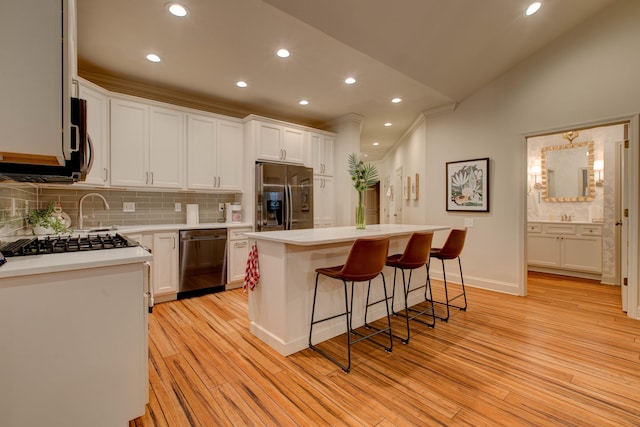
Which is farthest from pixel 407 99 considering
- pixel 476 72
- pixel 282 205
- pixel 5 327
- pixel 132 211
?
pixel 5 327

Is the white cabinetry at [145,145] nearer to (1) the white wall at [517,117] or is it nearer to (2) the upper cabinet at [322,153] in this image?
(2) the upper cabinet at [322,153]

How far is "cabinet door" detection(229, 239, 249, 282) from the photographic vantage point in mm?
3965

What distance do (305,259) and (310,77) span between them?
2.41 m

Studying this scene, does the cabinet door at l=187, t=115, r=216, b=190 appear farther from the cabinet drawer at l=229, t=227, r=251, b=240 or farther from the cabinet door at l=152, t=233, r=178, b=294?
the cabinet door at l=152, t=233, r=178, b=294

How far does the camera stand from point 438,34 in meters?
3.04

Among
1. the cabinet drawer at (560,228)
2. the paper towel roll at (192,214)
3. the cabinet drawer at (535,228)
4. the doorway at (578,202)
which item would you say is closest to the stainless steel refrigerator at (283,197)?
the paper towel roll at (192,214)

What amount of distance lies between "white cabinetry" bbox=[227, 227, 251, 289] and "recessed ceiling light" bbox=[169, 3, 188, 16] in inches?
95.6

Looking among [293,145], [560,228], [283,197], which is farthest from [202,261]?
[560,228]

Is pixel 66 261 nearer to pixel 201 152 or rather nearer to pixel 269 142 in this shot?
pixel 201 152

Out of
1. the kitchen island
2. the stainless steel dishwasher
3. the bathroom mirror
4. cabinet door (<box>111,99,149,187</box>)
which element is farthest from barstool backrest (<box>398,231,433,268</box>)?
the bathroom mirror

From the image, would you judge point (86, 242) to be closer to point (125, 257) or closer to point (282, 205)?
point (125, 257)

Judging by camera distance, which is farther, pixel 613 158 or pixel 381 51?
pixel 613 158

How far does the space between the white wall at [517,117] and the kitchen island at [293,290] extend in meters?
2.26

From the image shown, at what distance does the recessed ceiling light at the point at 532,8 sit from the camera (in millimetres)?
2902
